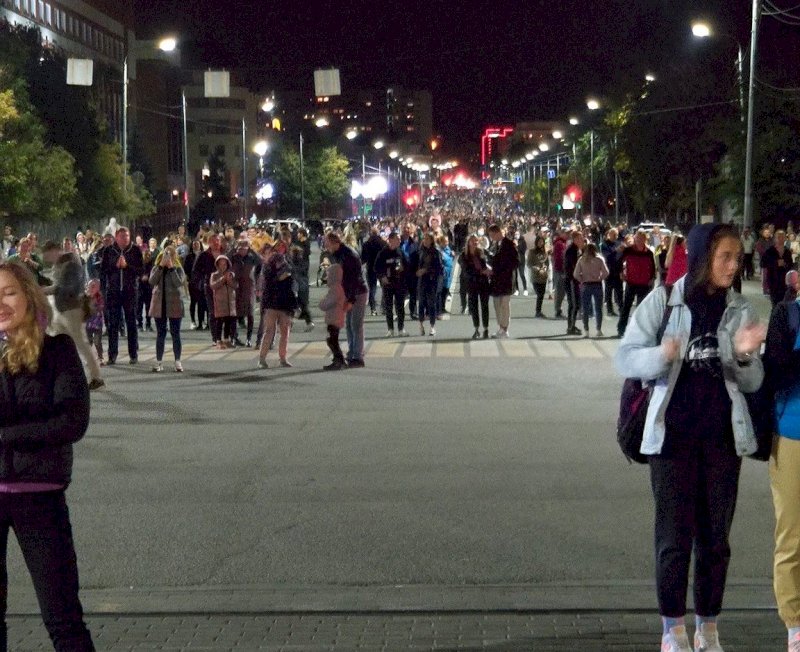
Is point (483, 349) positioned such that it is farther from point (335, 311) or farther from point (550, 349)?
point (335, 311)

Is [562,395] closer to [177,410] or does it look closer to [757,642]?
[177,410]

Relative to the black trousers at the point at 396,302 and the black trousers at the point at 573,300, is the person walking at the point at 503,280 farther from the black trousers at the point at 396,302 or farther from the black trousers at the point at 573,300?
the black trousers at the point at 396,302

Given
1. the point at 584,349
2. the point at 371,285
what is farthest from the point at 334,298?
the point at 371,285

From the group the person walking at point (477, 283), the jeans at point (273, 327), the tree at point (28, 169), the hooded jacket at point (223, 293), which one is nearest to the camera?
the jeans at point (273, 327)

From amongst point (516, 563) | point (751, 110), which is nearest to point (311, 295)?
point (751, 110)

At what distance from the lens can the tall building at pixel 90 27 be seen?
83.0 metres

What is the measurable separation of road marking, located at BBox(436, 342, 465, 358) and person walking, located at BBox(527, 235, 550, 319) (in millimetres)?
5566

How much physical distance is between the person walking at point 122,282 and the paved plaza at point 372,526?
11.5ft

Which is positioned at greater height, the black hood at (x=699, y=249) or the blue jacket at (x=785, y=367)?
the black hood at (x=699, y=249)

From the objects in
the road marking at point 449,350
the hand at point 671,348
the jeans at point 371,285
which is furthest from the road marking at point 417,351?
the hand at point 671,348

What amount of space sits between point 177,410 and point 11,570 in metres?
6.51

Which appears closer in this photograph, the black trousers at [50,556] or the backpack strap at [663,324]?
the black trousers at [50,556]

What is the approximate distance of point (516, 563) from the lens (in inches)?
303

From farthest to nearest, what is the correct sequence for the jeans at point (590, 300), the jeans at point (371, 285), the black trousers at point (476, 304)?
the jeans at point (371, 285), the jeans at point (590, 300), the black trousers at point (476, 304)
